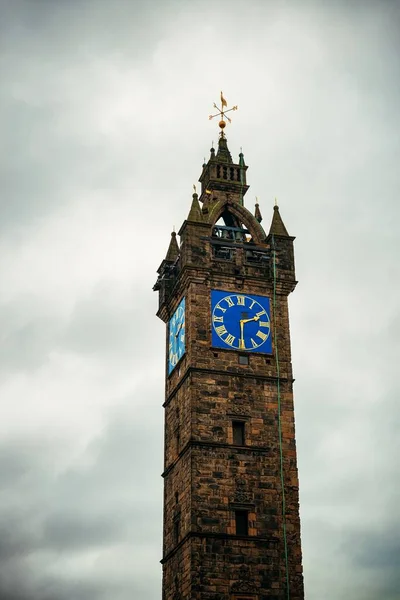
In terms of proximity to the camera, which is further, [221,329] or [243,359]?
[221,329]

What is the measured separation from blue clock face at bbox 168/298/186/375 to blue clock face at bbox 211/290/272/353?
207 cm

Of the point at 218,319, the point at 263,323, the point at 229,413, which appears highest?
the point at 263,323

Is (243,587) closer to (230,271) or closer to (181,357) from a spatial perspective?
(181,357)

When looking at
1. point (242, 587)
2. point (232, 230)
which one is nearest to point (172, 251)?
point (232, 230)

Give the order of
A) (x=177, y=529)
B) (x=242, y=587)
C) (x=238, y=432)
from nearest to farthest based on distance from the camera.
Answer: (x=242, y=587)
(x=177, y=529)
(x=238, y=432)

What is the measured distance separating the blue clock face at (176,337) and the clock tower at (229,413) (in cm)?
7

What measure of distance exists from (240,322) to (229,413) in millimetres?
5613

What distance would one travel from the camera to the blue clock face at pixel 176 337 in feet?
194

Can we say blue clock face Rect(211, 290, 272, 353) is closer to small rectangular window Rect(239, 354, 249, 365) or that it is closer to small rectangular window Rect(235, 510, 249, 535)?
→ small rectangular window Rect(239, 354, 249, 365)

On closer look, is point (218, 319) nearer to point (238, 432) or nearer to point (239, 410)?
point (239, 410)

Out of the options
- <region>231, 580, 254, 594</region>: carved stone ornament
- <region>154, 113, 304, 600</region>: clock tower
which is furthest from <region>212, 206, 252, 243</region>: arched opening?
<region>231, 580, 254, 594</region>: carved stone ornament

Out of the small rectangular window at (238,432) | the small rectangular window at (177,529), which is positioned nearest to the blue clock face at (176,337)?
the small rectangular window at (238,432)

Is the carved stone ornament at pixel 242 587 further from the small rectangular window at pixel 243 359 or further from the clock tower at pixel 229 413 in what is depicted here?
the small rectangular window at pixel 243 359

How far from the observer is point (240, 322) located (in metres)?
58.5
